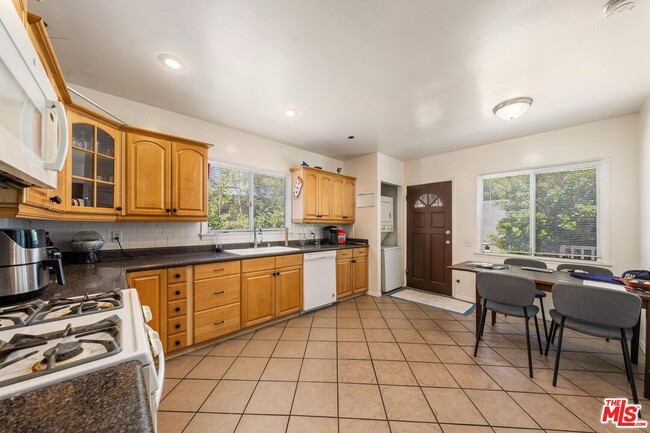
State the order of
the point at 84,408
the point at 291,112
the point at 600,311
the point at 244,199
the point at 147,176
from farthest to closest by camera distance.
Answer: the point at 244,199 → the point at 291,112 → the point at 147,176 → the point at 600,311 → the point at 84,408

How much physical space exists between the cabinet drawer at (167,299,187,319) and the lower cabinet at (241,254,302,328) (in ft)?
1.91

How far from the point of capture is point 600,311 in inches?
68.7

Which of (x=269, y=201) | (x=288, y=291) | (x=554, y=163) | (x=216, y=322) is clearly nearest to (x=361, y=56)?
(x=269, y=201)

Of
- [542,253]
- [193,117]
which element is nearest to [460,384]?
[542,253]

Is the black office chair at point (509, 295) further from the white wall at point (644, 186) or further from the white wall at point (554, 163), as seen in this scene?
the white wall at point (554, 163)

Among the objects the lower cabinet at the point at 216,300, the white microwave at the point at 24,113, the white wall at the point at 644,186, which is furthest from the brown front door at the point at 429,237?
the white microwave at the point at 24,113

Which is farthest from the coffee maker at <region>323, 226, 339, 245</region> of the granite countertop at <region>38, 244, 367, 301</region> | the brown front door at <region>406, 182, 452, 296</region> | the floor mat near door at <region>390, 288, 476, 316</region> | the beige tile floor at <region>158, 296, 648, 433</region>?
the beige tile floor at <region>158, 296, 648, 433</region>

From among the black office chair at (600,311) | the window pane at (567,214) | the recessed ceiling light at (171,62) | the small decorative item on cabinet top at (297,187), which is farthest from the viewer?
the small decorative item on cabinet top at (297,187)

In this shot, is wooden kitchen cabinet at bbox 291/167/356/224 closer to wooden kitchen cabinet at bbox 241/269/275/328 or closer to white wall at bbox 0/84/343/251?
white wall at bbox 0/84/343/251

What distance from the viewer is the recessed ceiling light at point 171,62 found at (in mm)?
1819

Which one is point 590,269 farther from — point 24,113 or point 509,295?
point 24,113

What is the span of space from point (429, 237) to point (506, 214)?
3.93 ft

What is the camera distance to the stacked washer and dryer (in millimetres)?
4297

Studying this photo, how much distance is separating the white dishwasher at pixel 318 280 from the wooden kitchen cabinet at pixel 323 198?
26.3 inches
